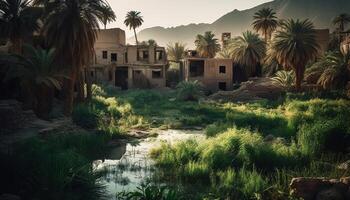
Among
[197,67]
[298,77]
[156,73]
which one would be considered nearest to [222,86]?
[197,67]

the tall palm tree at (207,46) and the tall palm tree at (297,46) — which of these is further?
the tall palm tree at (207,46)

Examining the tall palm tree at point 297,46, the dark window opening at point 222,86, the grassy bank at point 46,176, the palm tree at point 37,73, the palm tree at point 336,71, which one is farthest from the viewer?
the dark window opening at point 222,86

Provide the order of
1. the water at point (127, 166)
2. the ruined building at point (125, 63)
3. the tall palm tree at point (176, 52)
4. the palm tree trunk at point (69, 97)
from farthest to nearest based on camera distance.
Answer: the tall palm tree at point (176, 52) < the ruined building at point (125, 63) < the palm tree trunk at point (69, 97) < the water at point (127, 166)

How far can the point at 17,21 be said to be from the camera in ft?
88.2

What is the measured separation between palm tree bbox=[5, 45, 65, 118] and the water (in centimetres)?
643

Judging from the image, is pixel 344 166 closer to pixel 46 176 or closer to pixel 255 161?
pixel 255 161

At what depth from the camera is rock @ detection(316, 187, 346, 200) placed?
951 centimetres

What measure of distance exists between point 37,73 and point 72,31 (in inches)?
131

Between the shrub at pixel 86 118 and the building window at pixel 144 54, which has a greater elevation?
the building window at pixel 144 54

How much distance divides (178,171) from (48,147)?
5005 millimetres

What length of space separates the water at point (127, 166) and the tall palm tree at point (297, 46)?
2141 cm

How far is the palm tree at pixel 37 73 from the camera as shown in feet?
67.4

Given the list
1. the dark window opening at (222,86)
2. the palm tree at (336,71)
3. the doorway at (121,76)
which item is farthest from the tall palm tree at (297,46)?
the doorway at (121,76)

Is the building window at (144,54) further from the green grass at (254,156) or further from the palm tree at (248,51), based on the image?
the green grass at (254,156)
